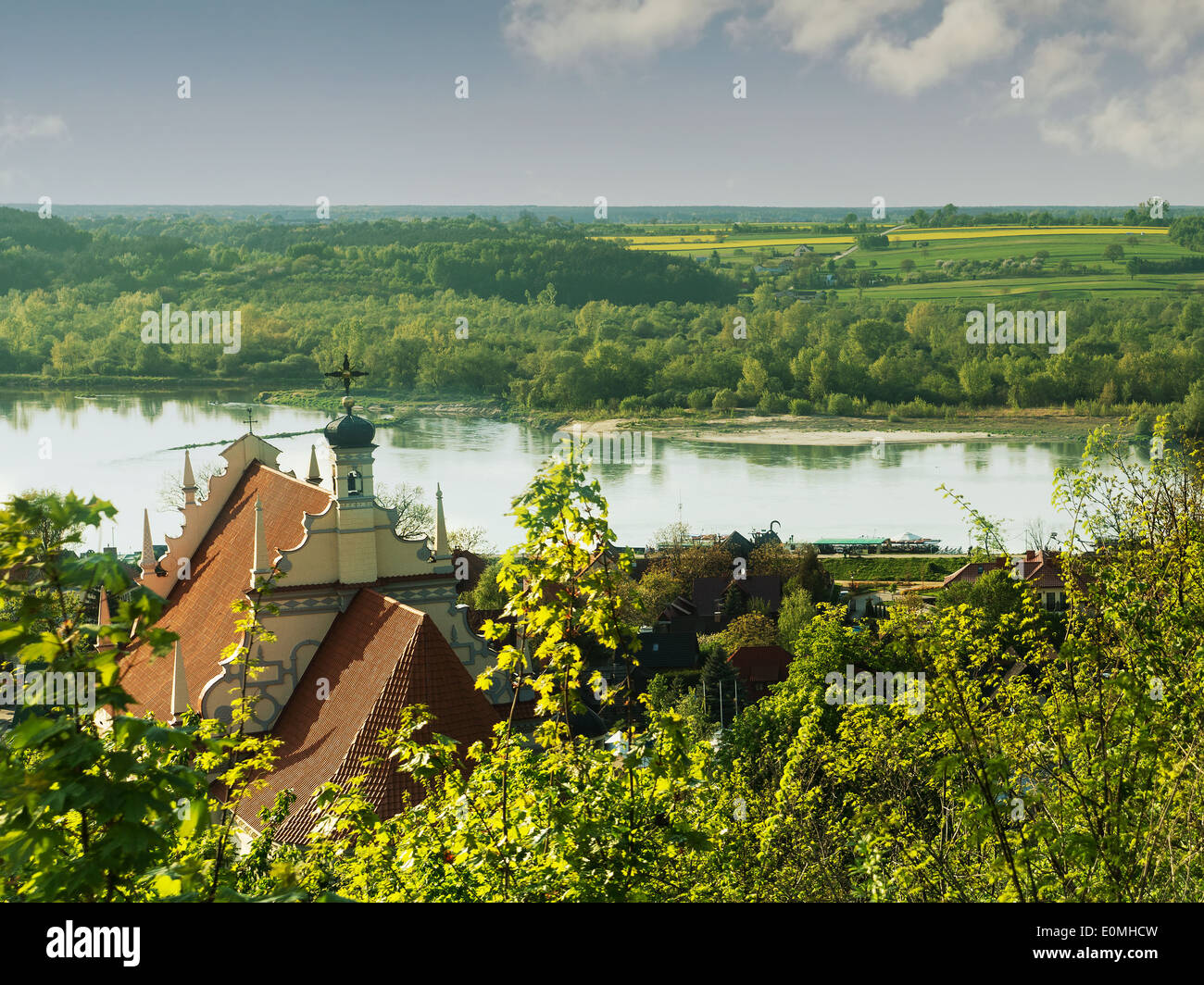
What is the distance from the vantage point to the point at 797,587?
120 feet

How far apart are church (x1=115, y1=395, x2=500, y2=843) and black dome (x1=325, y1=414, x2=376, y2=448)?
0.02 metres

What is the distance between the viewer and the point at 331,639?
15242 mm

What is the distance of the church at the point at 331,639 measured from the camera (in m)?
12.8

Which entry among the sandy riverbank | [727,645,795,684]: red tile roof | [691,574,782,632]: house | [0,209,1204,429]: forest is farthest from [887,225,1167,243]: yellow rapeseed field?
[727,645,795,684]: red tile roof

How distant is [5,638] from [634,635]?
2415mm

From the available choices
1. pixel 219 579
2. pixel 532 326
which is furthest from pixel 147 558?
pixel 532 326

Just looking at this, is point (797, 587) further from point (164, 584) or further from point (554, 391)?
point (554, 391)

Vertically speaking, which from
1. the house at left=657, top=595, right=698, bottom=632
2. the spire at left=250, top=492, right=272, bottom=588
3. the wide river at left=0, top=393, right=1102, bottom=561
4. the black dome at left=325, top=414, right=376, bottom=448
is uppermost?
the black dome at left=325, top=414, right=376, bottom=448

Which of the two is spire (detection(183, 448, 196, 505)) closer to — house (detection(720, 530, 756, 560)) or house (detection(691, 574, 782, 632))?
house (detection(691, 574, 782, 632))

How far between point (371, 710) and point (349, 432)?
13.5 ft

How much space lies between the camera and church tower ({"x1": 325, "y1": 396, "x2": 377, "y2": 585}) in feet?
51.1

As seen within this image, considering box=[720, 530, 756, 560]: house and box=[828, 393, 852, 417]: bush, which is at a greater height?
box=[828, 393, 852, 417]: bush

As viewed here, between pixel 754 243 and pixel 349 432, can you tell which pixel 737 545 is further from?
pixel 754 243

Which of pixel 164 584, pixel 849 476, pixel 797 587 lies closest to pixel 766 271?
pixel 849 476
